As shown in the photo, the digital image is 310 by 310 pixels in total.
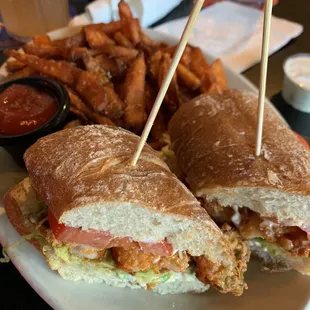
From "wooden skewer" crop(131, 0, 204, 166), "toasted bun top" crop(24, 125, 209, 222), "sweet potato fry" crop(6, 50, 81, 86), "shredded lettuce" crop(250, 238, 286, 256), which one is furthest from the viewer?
"sweet potato fry" crop(6, 50, 81, 86)

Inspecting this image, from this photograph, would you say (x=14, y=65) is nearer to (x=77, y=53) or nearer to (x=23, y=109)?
(x=77, y=53)

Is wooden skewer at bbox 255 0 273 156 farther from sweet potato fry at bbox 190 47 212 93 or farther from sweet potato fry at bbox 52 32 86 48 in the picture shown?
sweet potato fry at bbox 52 32 86 48

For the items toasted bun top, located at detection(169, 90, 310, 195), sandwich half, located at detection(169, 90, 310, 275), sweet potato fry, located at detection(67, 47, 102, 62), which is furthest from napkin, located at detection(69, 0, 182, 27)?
sandwich half, located at detection(169, 90, 310, 275)

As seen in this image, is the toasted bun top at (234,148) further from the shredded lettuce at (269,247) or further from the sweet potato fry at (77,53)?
the sweet potato fry at (77,53)

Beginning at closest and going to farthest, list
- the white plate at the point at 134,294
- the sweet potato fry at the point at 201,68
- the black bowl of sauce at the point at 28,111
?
the white plate at the point at 134,294
the black bowl of sauce at the point at 28,111
the sweet potato fry at the point at 201,68

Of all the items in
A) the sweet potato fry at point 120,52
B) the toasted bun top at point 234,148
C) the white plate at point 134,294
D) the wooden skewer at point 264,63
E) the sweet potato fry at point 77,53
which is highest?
the wooden skewer at point 264,63

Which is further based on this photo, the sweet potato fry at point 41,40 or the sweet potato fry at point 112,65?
the sweet potato fry at point 41,40

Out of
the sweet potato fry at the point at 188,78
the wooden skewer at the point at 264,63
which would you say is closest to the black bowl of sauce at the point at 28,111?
the sweet potato fry at the point at 188,78
